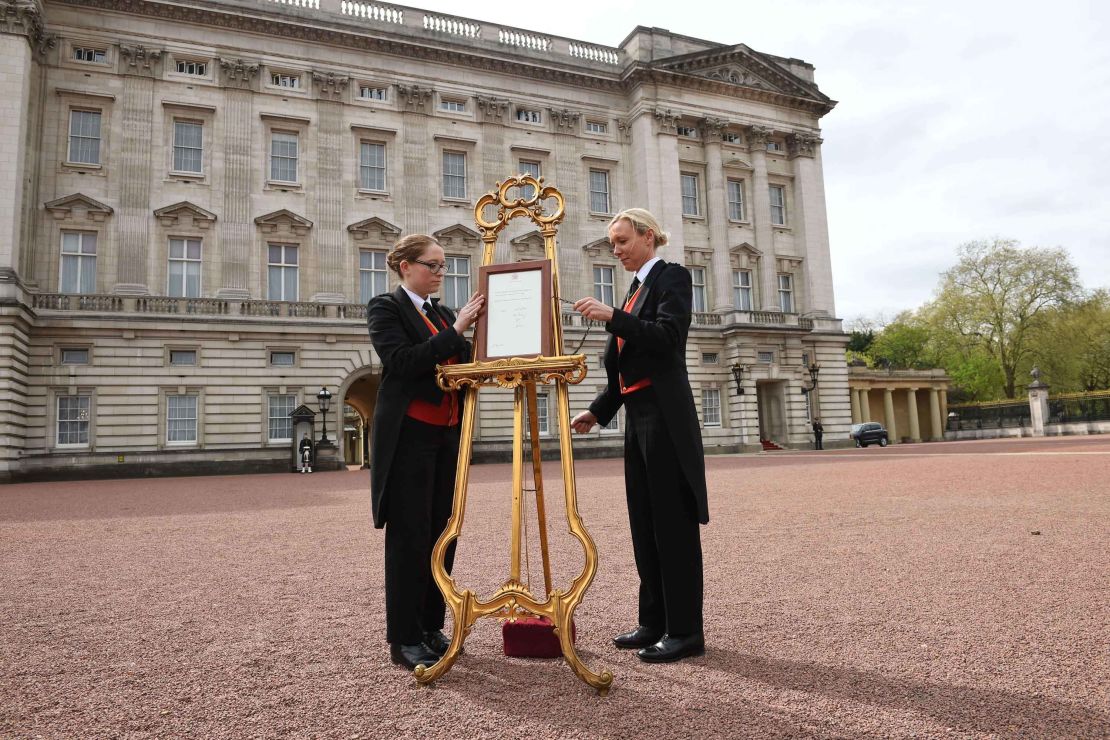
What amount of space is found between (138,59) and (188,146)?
3.35 m

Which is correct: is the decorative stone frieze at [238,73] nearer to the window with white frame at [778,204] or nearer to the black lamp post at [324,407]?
the black lamp post at [324,407]

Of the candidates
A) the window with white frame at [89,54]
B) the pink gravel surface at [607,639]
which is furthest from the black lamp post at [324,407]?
the pink gravel surface at [607,639]

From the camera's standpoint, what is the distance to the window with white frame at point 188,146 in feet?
89.7

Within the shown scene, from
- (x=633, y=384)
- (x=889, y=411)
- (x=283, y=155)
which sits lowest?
(x=633, y=384)

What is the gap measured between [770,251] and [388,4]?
20552 millimetres

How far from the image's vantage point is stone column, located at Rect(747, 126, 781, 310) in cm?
3634

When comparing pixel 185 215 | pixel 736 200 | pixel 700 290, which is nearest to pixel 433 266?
pixel 185 215

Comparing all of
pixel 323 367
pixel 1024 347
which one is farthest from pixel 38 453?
pixel 1024 347

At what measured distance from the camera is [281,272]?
28266mm

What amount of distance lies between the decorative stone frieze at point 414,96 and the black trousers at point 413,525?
2906 centimetres

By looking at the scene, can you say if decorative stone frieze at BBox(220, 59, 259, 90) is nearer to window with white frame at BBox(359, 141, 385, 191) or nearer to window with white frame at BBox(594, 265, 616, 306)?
window with white frame at BBox(359, 141, 385, 191)

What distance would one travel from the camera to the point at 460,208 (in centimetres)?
3109

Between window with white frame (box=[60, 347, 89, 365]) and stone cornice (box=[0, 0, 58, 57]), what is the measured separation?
10.1 m

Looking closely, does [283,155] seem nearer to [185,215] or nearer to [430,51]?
[185,215]
